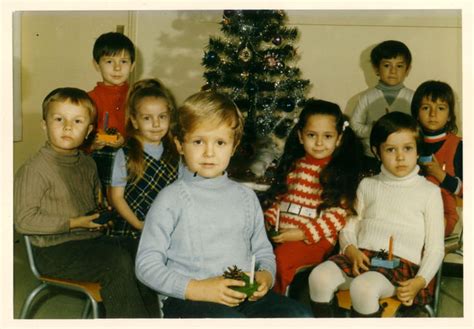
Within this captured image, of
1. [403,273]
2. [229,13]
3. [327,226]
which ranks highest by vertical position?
[229,13]

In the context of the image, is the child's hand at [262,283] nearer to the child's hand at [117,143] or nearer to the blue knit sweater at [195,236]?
the blue knit sweater at [195,236]

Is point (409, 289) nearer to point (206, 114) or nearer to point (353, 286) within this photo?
point (353, 286)

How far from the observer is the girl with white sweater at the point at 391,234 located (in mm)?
1346

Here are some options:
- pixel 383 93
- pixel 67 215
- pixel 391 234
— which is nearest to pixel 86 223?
pixel 67 215

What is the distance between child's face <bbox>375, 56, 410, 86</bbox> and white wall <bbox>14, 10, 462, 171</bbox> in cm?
2

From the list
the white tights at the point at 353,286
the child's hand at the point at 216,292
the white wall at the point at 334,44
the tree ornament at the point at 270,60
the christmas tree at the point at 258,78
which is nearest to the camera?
the child's hand at the point at 216,292

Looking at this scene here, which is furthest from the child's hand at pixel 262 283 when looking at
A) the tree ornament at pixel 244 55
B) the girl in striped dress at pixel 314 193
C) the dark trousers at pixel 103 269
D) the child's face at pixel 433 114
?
the tree ornament at pixel 244 55

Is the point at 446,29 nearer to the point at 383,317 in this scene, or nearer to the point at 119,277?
the point at 383,317

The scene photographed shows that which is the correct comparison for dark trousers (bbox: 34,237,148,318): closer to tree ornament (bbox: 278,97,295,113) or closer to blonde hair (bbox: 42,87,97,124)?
blonde hair (bbox: 42,87,97,124)

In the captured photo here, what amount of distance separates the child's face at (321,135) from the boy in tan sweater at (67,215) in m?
0.59

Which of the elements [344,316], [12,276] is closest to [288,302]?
[344,316]

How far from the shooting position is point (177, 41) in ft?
5.15

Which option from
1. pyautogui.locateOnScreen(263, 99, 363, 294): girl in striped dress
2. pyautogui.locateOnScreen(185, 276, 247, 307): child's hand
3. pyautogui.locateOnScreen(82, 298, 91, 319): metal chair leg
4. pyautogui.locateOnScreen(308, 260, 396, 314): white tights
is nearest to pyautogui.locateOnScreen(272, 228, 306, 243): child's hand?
pyautogui.locateOnScreen(263, 99, 363, 294): girl in striped dress

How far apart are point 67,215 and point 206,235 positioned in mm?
411
